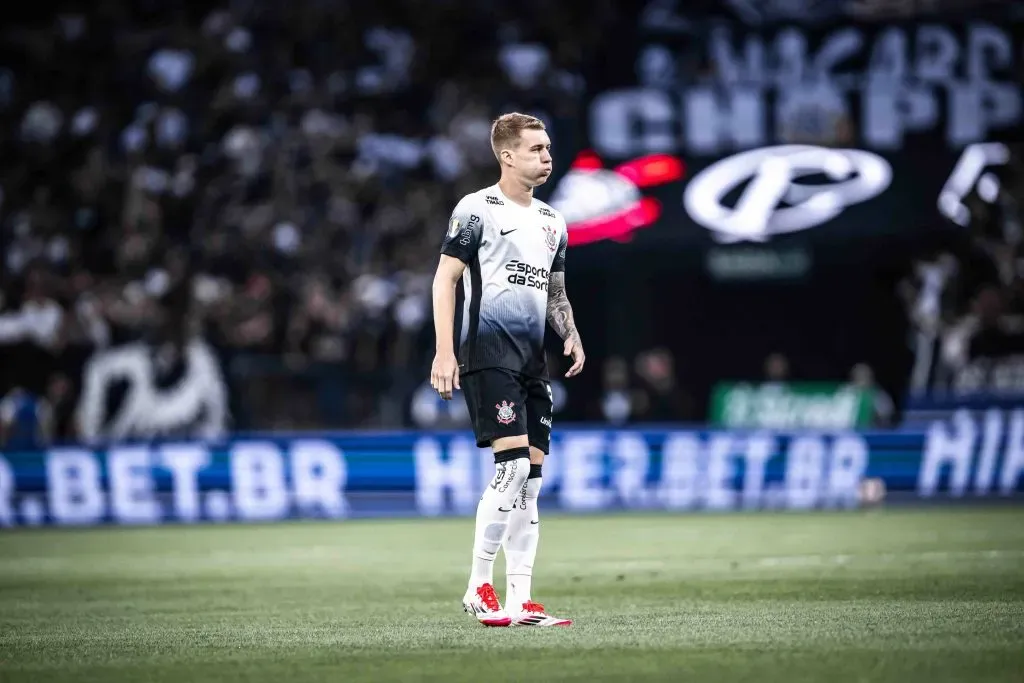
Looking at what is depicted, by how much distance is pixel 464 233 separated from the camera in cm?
764

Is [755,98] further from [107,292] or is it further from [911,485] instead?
[107,292]

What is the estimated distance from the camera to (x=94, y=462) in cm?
1844

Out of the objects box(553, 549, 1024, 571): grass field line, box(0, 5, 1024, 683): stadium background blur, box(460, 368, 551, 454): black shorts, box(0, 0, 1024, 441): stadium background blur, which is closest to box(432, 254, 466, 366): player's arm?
box(460, 368, 551, 454): black shorts

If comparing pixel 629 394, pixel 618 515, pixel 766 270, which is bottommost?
pixel 618 515

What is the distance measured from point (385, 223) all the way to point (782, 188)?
6534 mm

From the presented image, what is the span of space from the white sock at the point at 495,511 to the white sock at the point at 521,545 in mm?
83

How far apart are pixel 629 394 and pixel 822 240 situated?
3.37m

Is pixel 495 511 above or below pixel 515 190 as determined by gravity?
below

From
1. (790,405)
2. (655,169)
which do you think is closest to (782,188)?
(655,169)

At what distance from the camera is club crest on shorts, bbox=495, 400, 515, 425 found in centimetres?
755

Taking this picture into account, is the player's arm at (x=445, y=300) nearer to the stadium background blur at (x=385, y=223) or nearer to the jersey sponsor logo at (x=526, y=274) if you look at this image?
the jersey sponsor logo at (x=526, y=274)

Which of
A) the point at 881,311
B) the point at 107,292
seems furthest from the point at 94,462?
the point at 881,311

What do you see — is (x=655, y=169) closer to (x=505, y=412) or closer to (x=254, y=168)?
(x=254, y=168)

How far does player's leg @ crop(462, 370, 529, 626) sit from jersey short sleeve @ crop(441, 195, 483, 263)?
594 mm
